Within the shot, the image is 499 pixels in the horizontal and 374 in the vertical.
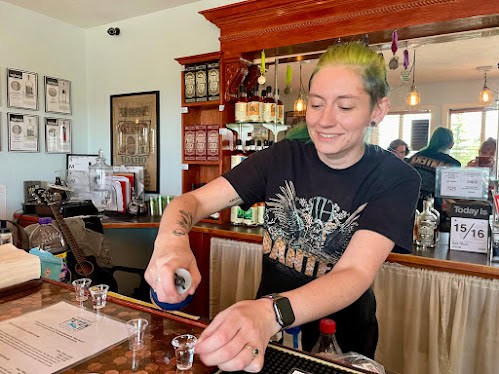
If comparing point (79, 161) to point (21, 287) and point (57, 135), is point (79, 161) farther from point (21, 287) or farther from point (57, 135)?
point (21, 287)

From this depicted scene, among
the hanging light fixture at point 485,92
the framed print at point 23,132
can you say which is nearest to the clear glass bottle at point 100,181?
the framed print at point 23,132

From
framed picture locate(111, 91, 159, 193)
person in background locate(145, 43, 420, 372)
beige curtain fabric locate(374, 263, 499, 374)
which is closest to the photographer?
person in background locate(145, 43, 420, 372)

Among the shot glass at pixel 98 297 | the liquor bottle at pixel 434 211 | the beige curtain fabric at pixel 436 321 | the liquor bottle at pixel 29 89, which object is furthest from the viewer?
the liquor bottle at pixel 29 89

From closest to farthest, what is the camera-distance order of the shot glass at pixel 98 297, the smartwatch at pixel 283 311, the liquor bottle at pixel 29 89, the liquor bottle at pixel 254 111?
the smartwatch at pixel 283 311, the shot glass at pixel 98 297, the liquor bottle at pixel 254 111, the liquor bottle at pixel 29 89

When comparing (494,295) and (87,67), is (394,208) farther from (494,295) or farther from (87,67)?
(87,67)

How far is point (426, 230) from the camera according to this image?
89.0 inches

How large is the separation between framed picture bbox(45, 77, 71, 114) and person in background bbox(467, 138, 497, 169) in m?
3.44

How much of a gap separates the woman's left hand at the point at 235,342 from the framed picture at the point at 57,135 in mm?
3368

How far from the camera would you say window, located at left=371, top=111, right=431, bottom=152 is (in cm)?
244

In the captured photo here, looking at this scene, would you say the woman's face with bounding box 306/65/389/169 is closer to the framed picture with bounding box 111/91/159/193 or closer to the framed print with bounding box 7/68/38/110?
the framed picture with bounding box 111/91/159/193

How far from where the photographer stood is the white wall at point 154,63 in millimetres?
3184

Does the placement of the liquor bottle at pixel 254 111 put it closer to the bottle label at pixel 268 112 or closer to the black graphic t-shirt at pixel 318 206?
the bottle label at pixel 268 112

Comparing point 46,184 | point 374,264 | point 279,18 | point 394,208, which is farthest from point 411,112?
point 46,184

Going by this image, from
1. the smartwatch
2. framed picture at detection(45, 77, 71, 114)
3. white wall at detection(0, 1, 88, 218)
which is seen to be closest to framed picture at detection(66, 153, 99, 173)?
white wall at detection(0, 1, 88, 218)
